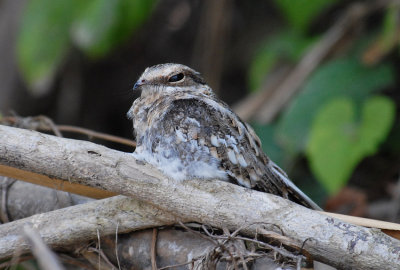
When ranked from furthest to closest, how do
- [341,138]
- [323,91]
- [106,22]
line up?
1. [106,22]
2. [323,91]
3. [341,138]

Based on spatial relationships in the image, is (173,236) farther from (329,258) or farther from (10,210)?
(10,210)

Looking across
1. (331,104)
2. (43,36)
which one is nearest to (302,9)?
(331,104)

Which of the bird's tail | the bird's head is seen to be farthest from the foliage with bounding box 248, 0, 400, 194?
the bird's head

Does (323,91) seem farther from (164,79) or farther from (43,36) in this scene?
(43,36)

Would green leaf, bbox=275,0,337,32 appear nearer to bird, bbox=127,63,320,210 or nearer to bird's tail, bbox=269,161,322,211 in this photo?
bird, bbox=127,63,320,210

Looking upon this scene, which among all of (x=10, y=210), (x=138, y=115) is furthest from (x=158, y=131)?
(x=10, y=210)

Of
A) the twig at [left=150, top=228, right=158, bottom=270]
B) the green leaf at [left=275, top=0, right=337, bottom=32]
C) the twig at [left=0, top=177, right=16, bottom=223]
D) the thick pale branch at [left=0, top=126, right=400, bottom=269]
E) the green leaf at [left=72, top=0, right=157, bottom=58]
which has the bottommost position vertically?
the twig at [left=0, top=177, right=16, bottom=223]
